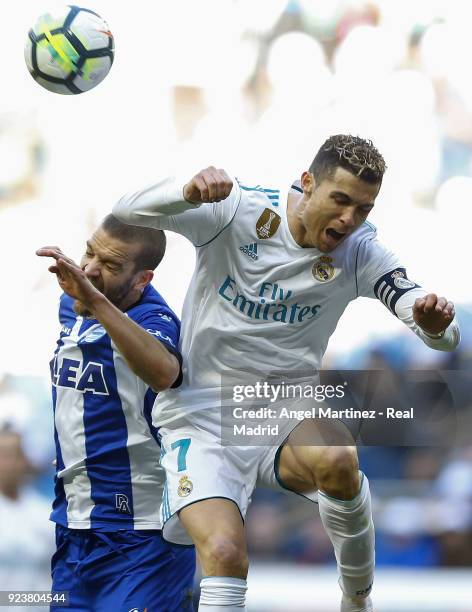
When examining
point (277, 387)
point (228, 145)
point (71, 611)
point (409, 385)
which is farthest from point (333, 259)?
point (228, 145)

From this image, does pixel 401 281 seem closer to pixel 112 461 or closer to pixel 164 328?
pixel 164 328

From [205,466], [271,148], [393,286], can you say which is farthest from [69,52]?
[271,148]

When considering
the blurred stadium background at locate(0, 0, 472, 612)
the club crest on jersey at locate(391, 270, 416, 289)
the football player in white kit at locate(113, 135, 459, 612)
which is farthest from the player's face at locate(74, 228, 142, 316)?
the blurred stadium background at locate(0, 0, 472, 612)

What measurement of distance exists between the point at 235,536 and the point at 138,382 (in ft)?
2.91

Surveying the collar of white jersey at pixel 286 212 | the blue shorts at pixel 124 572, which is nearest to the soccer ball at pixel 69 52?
the collar of white jersey at pixel 286 212

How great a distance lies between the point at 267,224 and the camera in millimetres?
4168

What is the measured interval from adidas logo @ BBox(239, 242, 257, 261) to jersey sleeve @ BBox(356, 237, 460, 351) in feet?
1.30

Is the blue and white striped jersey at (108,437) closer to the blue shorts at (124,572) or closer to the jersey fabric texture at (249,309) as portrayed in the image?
the blue shorts at (124,572)

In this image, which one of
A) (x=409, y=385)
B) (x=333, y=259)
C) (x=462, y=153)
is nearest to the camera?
(x=333, y=259)

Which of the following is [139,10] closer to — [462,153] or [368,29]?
[368,29]

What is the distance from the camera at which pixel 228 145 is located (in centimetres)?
1009

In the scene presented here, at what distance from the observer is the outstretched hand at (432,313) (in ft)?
12.3

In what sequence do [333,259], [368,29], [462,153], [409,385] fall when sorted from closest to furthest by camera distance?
[333,259] → [409,385] → [462,153] → [368,29]

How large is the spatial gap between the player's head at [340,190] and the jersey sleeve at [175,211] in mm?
303
